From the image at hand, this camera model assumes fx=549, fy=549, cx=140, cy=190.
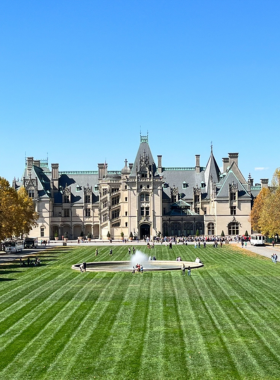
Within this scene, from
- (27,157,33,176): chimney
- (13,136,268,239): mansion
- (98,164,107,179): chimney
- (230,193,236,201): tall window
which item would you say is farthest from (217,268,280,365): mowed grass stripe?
(27,157,33,176): chimney

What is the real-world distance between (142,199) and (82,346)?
87.1 metres

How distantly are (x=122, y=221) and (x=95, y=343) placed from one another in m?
87.7

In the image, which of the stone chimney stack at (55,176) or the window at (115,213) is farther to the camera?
the stone chimney stack at (55,176)

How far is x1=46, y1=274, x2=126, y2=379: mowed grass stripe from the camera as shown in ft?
75.7

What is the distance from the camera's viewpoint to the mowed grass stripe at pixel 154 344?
73.6ft

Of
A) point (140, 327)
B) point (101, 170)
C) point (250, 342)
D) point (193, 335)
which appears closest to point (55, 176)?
point (101, 170)

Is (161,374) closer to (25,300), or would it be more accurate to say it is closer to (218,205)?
(25,300)

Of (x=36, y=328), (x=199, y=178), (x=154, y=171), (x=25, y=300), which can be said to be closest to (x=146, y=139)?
(x=154, y=171)

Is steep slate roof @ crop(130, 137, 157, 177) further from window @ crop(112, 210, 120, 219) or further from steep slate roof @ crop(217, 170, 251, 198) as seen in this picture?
steep slate roof @ crop(217, 170, 251, 198)

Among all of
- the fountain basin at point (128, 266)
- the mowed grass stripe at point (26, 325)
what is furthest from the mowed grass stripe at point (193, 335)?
the fountain basin at point (128, 266)

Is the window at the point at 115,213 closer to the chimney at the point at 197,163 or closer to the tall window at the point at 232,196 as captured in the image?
the chimney at the point at 197,163

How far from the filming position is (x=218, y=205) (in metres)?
114

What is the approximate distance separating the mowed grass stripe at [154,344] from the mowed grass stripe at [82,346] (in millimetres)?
1984

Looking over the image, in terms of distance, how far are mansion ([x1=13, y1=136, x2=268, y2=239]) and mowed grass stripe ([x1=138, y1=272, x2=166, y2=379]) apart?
2916 inches
